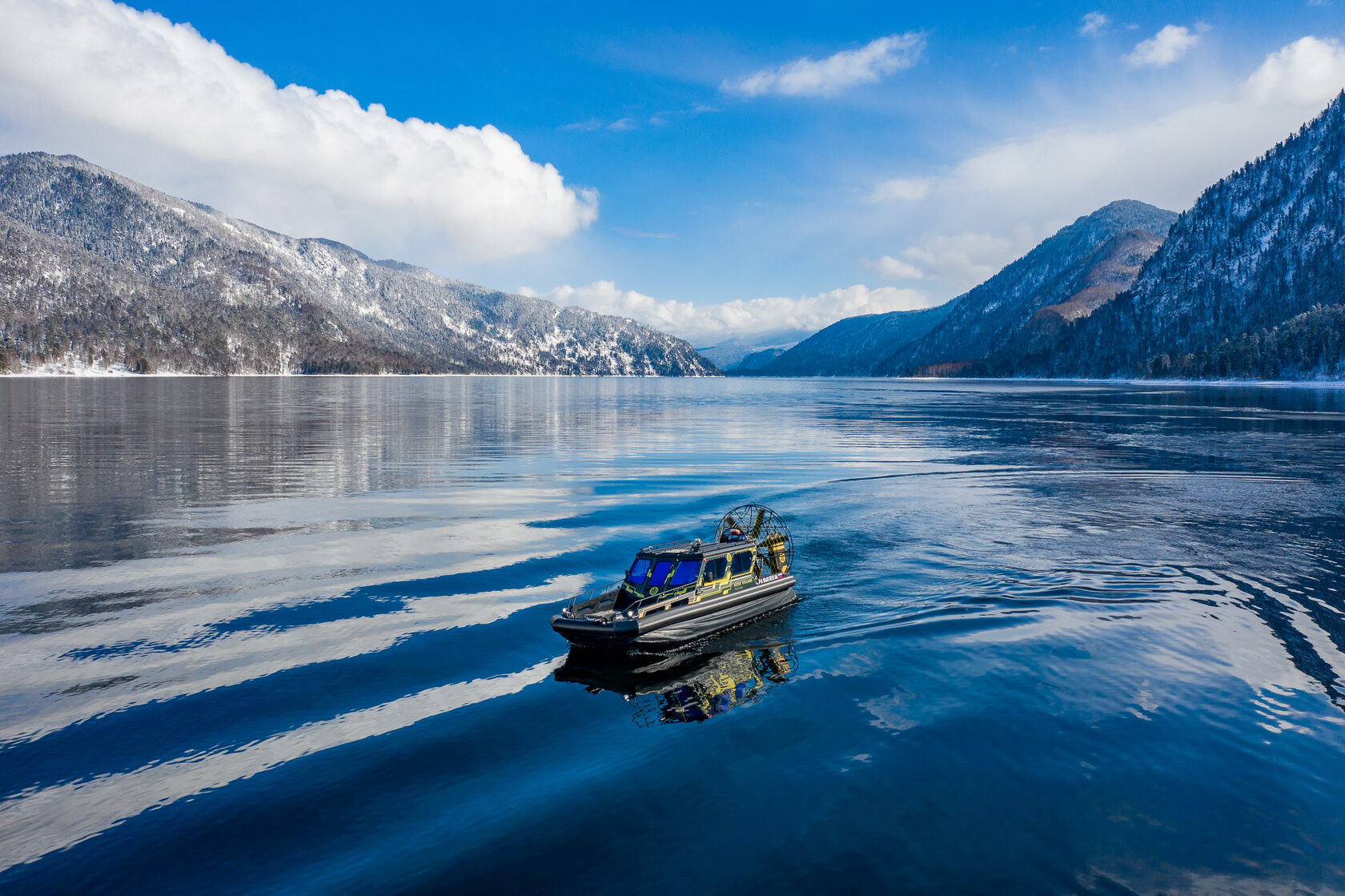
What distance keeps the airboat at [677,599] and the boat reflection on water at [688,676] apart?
20.9 inches

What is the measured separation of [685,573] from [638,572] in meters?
1.72

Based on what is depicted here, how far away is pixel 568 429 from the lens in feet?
297

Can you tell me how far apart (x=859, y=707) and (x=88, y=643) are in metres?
22.2

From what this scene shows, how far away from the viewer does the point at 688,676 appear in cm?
2019

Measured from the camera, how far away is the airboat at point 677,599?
20562 millimetres

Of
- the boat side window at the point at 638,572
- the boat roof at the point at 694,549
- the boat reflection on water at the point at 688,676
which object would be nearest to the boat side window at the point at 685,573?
the boat roof at the point at 694,549

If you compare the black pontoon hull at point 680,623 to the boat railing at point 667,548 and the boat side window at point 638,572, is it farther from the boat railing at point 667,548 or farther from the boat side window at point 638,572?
the boat railing at point 667,548

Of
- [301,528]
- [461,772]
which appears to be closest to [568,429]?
[301,528]

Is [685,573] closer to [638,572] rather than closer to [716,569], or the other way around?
[716,569]

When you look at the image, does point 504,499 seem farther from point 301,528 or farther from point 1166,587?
point 1166,587

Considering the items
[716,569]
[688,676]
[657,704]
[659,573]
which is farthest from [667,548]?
[657,704]

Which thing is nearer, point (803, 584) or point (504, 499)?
point (803, 584)

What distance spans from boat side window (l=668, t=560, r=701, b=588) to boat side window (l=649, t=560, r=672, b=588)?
27cm

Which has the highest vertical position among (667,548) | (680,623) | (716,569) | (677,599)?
(667,548)
